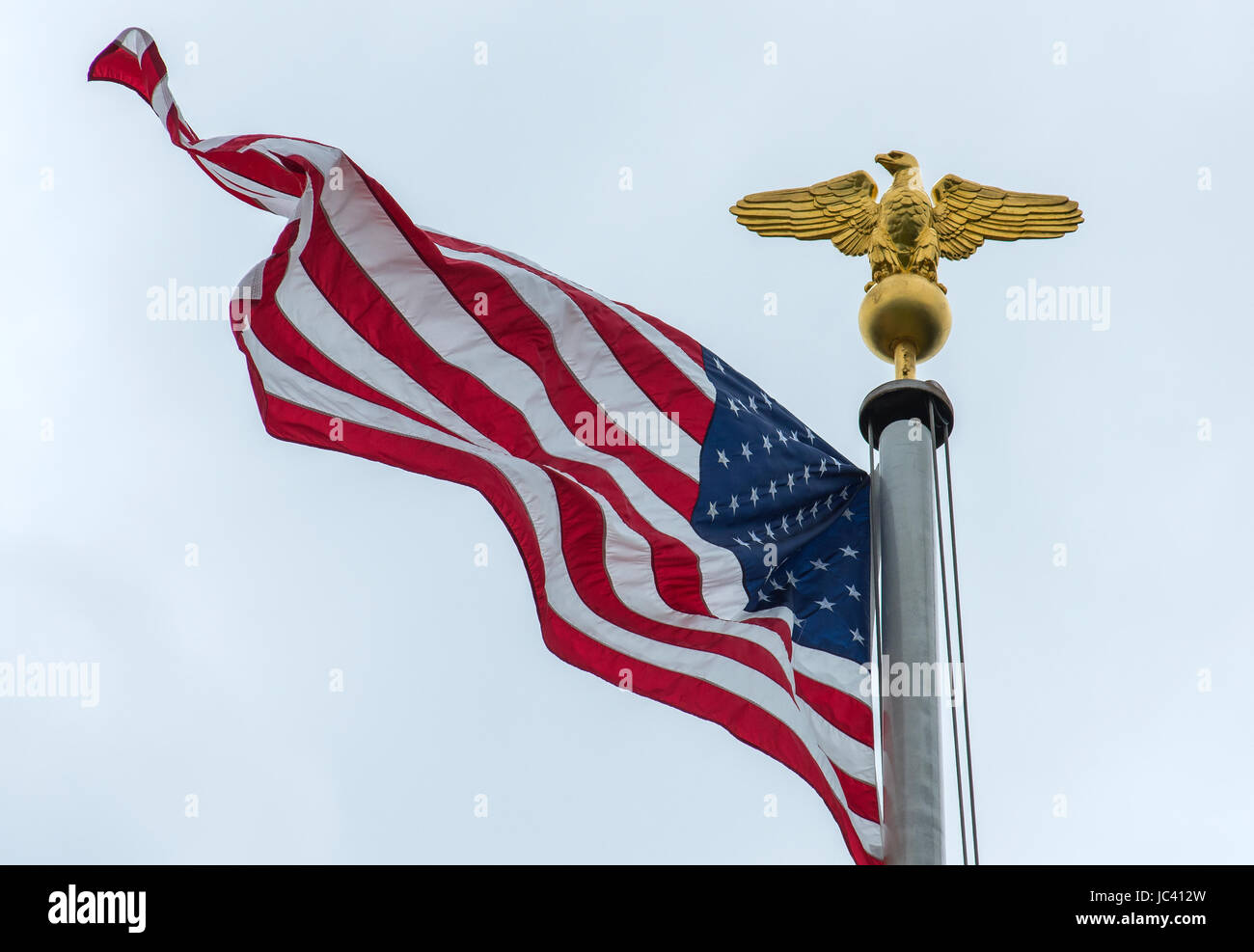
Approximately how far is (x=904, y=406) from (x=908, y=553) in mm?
1227

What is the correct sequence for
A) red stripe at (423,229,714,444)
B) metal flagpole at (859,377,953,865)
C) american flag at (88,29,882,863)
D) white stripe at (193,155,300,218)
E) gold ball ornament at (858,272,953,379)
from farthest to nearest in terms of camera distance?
white stripe at (193,155,300,218) → red stripe at (423,229,714,444) → gold ball ornament at (858,272,953,379) → american flag at (88,29,882,863) → metal flagpole at (859,377,953,865)

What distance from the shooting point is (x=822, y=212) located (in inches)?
619

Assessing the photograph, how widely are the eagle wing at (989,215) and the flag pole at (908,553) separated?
121 centimetres

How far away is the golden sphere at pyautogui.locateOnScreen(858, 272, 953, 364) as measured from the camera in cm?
1420

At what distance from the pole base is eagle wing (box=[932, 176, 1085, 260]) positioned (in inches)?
88.2

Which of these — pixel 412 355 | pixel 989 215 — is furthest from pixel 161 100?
pixel 989 215

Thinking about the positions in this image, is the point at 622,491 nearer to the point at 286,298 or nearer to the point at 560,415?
the point at 560,415

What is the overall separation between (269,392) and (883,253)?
15.3ft

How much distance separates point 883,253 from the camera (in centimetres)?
1473

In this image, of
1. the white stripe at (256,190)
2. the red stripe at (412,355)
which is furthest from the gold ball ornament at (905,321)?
the white stripe at (256,190)

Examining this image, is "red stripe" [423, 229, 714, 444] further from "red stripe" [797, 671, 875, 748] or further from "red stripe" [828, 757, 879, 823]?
"red stripe" [828, 757, 879, 823]

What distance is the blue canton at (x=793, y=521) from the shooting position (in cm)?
1343

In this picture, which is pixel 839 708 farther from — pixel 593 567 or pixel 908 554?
pixel 593 567

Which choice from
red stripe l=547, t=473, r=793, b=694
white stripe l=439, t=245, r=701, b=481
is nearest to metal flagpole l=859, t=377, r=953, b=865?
red stripe l=547, t=473, r=793, b=694
